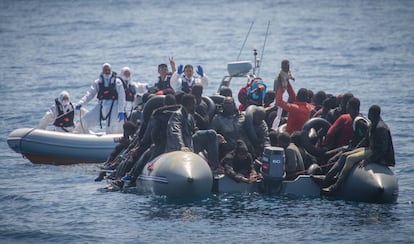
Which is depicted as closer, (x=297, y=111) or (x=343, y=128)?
(x=343, y=128)

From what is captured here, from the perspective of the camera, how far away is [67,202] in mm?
22578

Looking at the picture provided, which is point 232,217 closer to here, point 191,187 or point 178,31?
point 191,187

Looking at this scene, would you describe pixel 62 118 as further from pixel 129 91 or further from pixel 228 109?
pixel 228 109

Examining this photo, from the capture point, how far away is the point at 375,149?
2061 centimetres

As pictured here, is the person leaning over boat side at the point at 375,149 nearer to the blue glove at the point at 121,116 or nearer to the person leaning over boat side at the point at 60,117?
the blue glove at the point at 121,116

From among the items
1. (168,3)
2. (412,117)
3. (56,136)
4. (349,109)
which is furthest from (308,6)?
(349,109)

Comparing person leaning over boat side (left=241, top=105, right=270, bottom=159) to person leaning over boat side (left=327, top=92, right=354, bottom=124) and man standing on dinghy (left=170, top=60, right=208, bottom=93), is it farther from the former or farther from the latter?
man standing on dinghy (left=170, top=60, right=208, bottom=93)

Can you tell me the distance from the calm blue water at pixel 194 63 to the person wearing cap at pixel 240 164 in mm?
410

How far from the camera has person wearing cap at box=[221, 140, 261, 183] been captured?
21.4 m

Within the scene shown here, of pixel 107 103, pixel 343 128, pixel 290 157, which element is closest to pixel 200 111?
pixel 290 157

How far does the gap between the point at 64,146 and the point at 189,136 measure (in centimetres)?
684

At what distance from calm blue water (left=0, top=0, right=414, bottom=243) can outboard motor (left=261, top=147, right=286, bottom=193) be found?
301mm

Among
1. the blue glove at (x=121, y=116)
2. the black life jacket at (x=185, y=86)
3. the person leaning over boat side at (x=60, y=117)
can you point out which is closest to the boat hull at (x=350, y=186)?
the black life jacket at (x=185, y=86)

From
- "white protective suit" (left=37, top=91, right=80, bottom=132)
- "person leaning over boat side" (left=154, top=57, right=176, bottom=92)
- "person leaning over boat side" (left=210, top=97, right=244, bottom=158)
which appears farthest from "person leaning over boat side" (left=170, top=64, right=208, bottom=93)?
"person leaning over boat side" (left=210, top=97, right=244, bottom=158)
